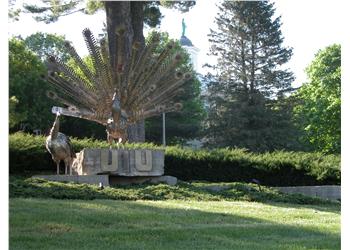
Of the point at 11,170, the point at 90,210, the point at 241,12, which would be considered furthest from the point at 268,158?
the point at 241,12

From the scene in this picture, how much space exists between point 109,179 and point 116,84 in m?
2.66

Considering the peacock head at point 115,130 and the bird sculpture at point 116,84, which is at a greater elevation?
the bird sculpture at point 116,84

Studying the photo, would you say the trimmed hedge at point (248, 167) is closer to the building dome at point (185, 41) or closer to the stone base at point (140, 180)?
the stone base at point (140, 180)

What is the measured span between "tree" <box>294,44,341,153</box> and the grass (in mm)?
24100

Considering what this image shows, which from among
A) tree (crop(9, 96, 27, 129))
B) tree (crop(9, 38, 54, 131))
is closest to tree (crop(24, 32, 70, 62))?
tree (crop(9, 38, 54, 131))

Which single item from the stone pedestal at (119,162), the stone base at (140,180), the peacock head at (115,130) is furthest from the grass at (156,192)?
the peacock head at (115,130)

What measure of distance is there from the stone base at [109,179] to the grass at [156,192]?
61cm

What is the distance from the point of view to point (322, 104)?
129ft

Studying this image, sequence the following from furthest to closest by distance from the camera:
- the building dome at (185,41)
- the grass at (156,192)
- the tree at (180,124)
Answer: the building dome at (185,41) → the tree at (180,124) → the grass at (156,192)

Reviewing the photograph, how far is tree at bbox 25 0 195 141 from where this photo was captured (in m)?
20.9

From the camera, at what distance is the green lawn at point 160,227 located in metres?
6.43

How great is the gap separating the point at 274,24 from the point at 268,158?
Answer: 803 inches

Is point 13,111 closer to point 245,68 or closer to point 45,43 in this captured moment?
point 245,68

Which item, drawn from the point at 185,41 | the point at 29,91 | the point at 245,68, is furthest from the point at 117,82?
the point at 185,41
